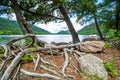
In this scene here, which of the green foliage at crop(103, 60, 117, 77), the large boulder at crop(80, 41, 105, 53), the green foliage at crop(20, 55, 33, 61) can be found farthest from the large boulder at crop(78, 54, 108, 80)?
the green foliage at crop(20, 55, 33, 61)

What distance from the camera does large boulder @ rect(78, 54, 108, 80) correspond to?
5.80m

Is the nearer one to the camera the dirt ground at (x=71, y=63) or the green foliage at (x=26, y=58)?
the dirt ground at (x=71, y=63)

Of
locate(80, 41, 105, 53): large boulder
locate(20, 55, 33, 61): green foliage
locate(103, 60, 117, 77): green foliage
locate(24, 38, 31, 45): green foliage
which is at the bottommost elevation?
locate(103, 60, 117, 77): green foliage

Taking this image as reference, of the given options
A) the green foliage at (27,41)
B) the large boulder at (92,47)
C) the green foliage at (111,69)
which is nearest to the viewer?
the green foliage at (111,69)

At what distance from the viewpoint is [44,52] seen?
7273 millimetres

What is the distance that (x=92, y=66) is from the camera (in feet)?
19.6

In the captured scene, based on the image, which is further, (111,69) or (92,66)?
(111,69)

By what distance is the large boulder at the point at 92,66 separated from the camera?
5.80 meters

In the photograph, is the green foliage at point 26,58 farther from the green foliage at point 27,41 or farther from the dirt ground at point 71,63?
the green foliage at point 27,41

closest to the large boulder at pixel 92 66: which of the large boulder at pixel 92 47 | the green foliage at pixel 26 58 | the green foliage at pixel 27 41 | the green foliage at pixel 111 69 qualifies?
the green foliage at pixel 111 69

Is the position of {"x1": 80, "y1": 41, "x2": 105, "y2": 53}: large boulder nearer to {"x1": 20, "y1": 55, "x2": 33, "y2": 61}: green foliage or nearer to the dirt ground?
the dirt ground

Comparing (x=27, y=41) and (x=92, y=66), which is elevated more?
(x=27, y=41)

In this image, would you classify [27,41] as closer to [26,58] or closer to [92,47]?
[26,58]

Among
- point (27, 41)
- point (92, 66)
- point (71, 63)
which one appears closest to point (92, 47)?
point (71, 63)
